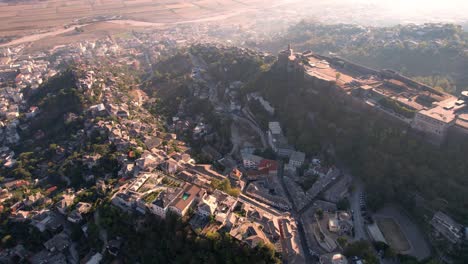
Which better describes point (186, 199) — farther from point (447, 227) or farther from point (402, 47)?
point (402, 47)

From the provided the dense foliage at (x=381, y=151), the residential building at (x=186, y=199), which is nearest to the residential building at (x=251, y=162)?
the dense foliage at (x=381, y=151)

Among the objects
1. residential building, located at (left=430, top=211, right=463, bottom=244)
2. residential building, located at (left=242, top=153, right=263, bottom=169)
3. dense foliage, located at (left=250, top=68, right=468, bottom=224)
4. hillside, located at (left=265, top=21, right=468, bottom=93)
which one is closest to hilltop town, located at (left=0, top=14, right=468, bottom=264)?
residential building, located at (left=430, top=211, right=463, bottom=244)

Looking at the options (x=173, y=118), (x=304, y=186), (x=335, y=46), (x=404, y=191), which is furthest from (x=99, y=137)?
(x=335, y=46)

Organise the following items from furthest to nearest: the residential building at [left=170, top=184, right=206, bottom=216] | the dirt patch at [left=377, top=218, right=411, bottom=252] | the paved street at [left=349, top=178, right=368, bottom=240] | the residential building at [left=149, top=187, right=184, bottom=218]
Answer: the paved street at [left=349, top=178, right=368, bottom=240], the dirt patch at [left=377, top=218, right=411, bottom=252], the residential building at [left=149, top=187, right=184, bottom=218], the residential building at [left=170, top=184, right=206, bottom=216]

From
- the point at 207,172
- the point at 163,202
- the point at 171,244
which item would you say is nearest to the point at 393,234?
the point at 207,172

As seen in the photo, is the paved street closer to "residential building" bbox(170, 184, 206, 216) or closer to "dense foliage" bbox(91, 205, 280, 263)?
"dense foliage" bbox(91, 205, 280, 263)

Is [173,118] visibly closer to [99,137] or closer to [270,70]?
[99,137]
